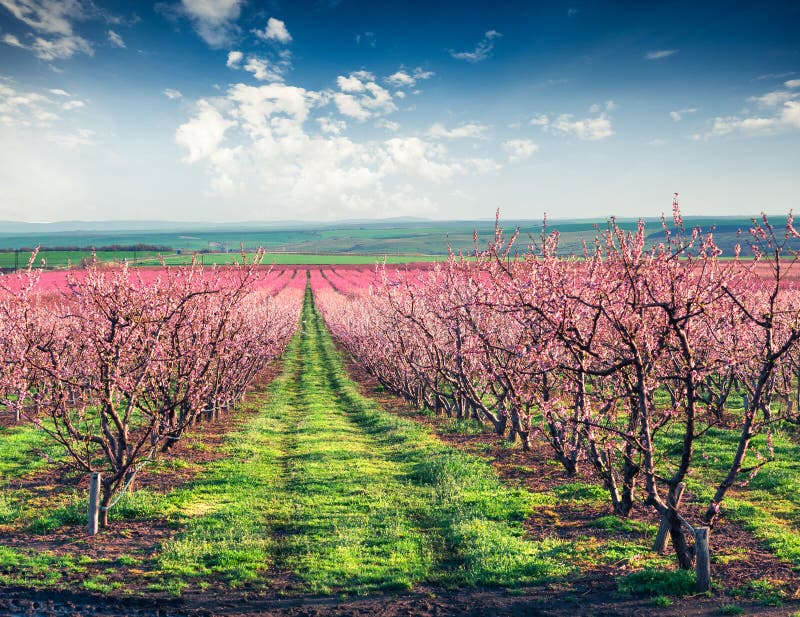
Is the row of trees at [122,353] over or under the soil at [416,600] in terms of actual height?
over

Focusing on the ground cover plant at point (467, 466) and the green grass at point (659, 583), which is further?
the ground cover plant at point (467, 466)

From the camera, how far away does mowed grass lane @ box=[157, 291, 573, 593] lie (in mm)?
8062

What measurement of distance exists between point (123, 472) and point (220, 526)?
78.4 inches

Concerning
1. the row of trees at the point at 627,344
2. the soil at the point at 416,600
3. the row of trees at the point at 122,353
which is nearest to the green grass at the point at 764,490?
the row of trees at the point at 627,344

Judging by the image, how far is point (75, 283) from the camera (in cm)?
989

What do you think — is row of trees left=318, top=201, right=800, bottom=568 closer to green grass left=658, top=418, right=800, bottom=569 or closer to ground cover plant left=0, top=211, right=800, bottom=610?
ground cover plant left=0, top=211, right=800, bottom=610

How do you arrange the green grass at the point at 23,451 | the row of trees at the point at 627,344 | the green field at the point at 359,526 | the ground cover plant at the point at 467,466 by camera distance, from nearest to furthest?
the row of trees at the point at 627,344, the ground cover plant at the point at 467,466, the green field at the point at 359,526, the green grass at the point at 23,451

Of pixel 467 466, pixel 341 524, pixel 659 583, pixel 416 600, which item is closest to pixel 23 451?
pixel 341 524

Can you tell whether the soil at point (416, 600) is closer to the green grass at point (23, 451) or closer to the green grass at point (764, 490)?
the green grass at point (764, 490)

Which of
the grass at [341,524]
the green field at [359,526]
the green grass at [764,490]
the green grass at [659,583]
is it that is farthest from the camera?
the green grass at [764,490]

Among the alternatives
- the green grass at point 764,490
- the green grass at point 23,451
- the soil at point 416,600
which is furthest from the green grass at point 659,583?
the green grass at point 23,451

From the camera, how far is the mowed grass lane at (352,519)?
806 cm

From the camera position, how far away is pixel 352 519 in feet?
32.6

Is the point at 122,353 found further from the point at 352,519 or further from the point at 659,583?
the point at 659,583
